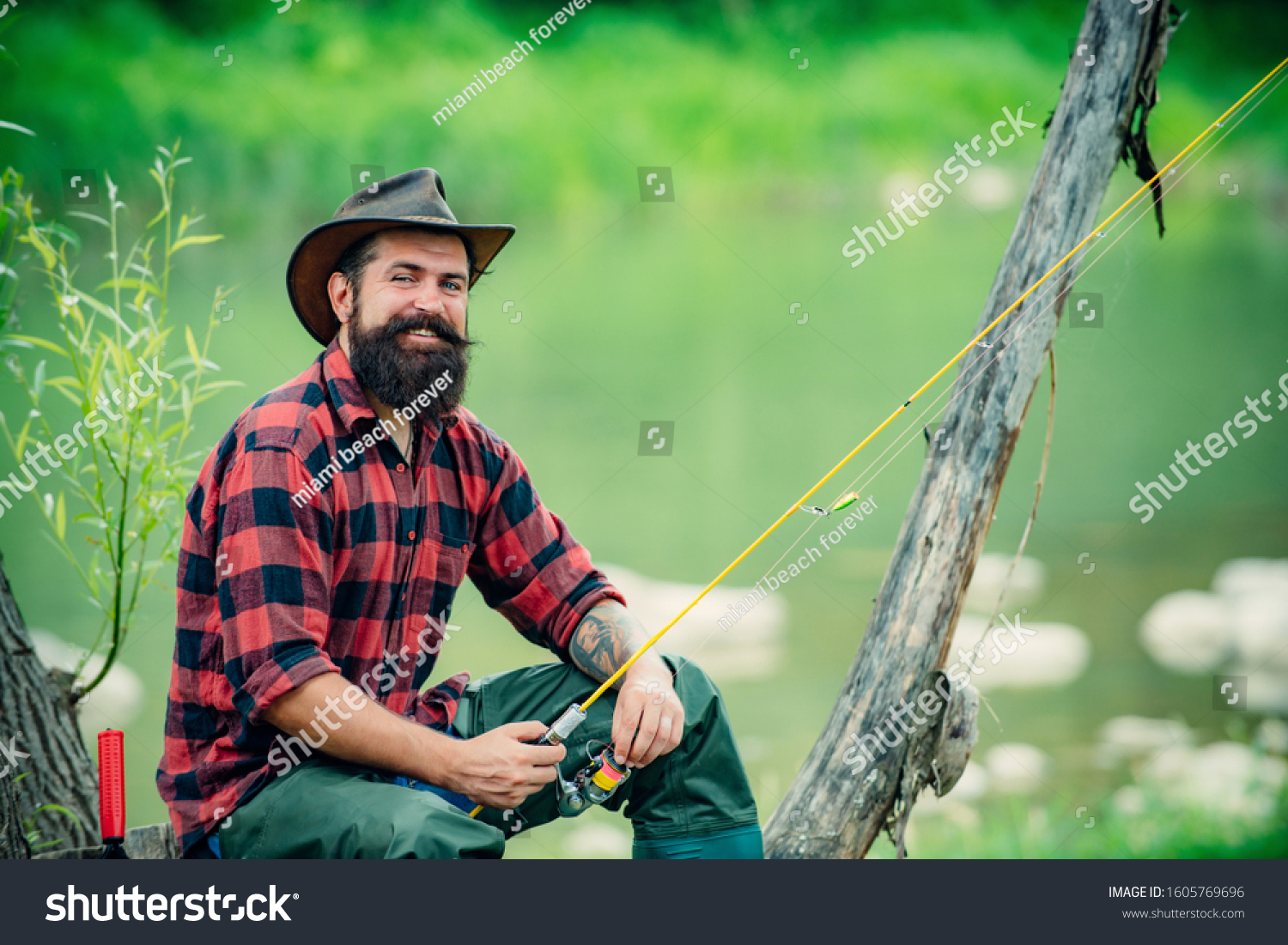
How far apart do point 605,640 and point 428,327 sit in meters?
0.60

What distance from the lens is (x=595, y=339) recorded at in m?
6.13

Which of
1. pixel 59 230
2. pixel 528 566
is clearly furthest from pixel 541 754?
pixel 59 230

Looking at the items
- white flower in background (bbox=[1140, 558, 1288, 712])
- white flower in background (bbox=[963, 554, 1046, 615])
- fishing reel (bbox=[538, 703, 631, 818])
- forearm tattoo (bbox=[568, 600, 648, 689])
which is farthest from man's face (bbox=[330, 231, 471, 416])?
white flower in background (bbox=[963, 554, 1046, 615])

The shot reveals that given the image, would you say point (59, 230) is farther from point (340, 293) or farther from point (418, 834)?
point (418, 834)

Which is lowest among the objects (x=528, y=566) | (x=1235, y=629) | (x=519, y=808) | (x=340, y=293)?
→ (x=519, y=808)

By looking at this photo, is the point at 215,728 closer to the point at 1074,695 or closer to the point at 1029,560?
the point at 1074,695

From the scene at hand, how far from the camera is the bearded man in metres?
1.49

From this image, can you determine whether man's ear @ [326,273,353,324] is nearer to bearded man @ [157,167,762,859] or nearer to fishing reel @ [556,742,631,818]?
bearded man @ [157,167,762,859]

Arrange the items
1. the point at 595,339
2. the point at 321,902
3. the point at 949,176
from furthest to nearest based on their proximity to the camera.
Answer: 1. the point at 949,176
2. the point at 595,339
3. the point at 321,902

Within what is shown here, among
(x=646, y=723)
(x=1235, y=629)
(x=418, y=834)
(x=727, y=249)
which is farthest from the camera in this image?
(x=727, y=249)

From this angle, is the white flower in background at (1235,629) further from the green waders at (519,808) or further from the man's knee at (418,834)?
the man's knee at (418,834)

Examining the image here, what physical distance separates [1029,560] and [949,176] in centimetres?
249

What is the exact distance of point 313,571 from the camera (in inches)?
60.1

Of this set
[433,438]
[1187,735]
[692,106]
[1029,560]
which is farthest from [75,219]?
[1187,735]
